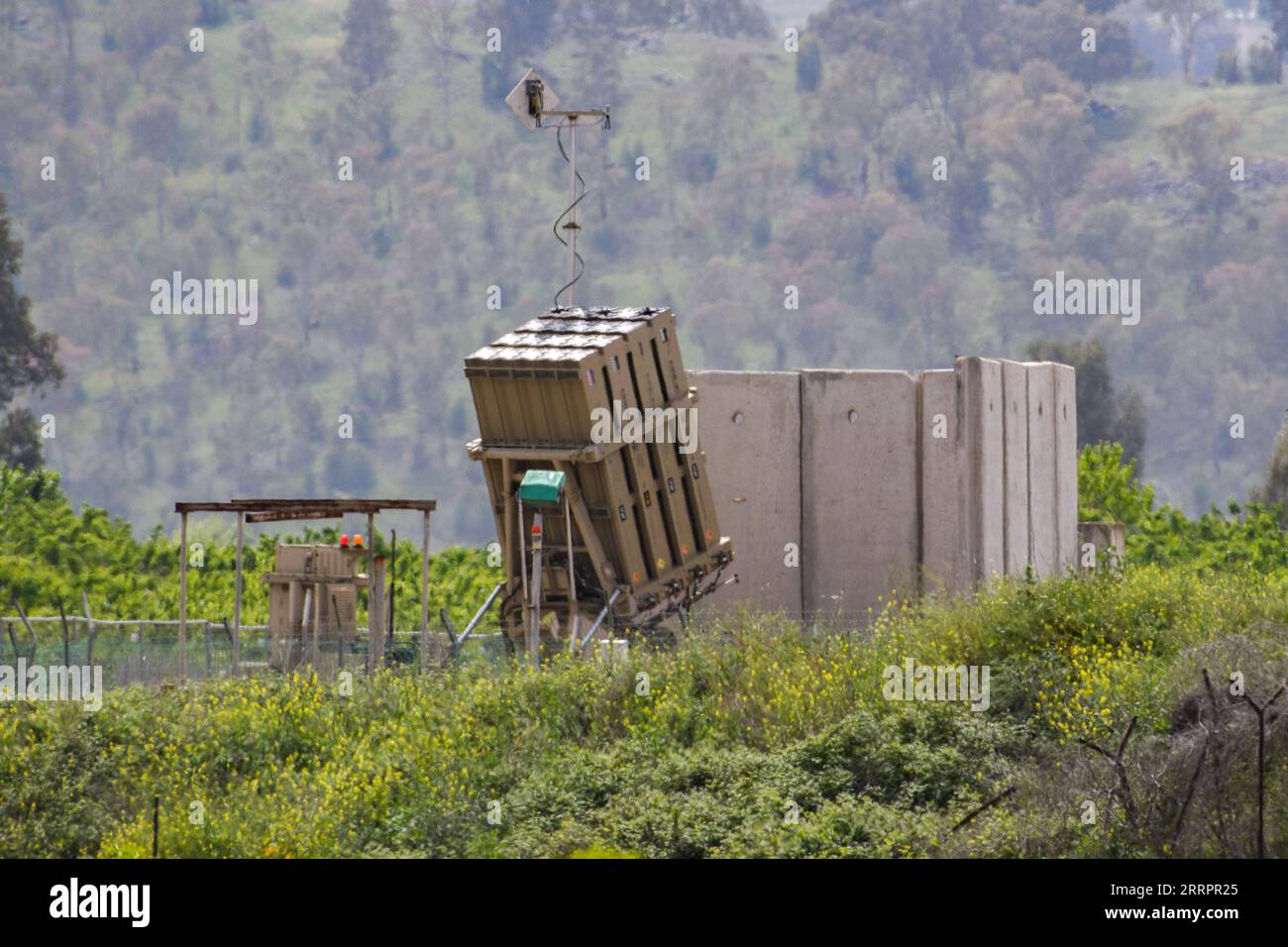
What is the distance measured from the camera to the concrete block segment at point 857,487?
20.8 metres

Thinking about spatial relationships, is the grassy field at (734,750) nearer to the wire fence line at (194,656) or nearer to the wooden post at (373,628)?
the wooden post at (373,628)

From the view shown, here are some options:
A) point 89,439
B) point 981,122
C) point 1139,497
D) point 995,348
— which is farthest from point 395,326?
point 1139,497

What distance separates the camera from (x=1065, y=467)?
24953 mm

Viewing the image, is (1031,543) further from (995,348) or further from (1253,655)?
(995,348)

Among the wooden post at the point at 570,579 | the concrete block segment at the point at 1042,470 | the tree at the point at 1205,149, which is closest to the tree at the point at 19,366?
the concrete block segment at the point at 1042,470

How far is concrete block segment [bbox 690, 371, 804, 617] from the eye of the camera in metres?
21.0

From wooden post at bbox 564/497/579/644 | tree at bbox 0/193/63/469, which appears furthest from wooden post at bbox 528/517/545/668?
tree at bbox 0/193/63/469

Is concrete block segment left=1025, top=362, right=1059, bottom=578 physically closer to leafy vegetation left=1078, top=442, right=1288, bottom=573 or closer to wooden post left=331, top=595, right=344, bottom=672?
wooden post left=331, top=595, right=344, bottom=672

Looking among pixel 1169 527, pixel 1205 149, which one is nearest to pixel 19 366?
pixel 1169 527

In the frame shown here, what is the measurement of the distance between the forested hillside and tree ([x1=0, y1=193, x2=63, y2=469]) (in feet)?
232
